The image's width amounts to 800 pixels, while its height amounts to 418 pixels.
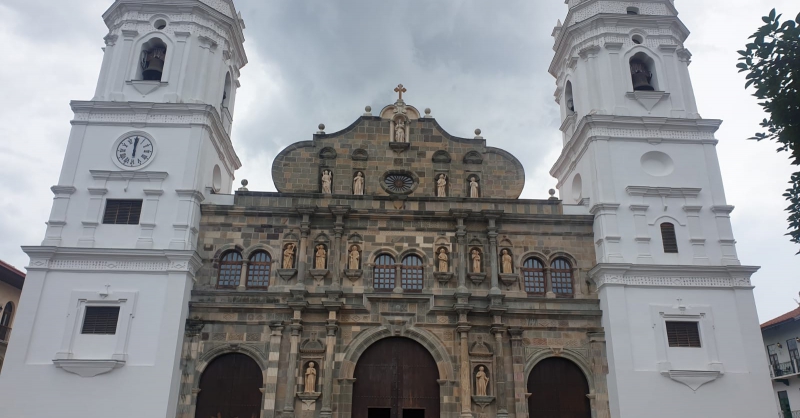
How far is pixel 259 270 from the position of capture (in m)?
23.7

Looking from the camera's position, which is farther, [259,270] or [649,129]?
[649,129]

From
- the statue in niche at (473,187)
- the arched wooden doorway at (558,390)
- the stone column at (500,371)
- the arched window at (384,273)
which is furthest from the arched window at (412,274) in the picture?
the arched wooden doorway at (558,390)

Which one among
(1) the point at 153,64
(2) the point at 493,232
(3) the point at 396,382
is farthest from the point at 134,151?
(2) the point at 493,232

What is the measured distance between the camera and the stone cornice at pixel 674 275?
22844 mm

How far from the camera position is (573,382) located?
22625 millimetres

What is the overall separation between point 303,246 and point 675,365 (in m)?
14.0

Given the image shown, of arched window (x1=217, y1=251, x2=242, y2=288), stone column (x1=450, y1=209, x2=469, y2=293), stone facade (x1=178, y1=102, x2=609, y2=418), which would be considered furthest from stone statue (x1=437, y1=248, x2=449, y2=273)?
arched window (x1=217, y1=251, x2=242, y2=288)

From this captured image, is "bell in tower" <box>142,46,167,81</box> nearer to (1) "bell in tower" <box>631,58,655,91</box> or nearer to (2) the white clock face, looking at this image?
(2) the white clock face

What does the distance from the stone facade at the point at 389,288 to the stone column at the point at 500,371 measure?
0.05m

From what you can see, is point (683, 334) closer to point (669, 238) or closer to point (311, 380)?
point (669, 238)

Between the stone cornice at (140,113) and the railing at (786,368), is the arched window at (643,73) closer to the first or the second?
the railing at (786,368)

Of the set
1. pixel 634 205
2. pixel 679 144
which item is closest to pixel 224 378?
pixel 634 205

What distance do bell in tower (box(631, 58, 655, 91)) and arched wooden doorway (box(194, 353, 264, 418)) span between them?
760 inches

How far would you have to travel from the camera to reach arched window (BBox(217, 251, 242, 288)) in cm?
2350
